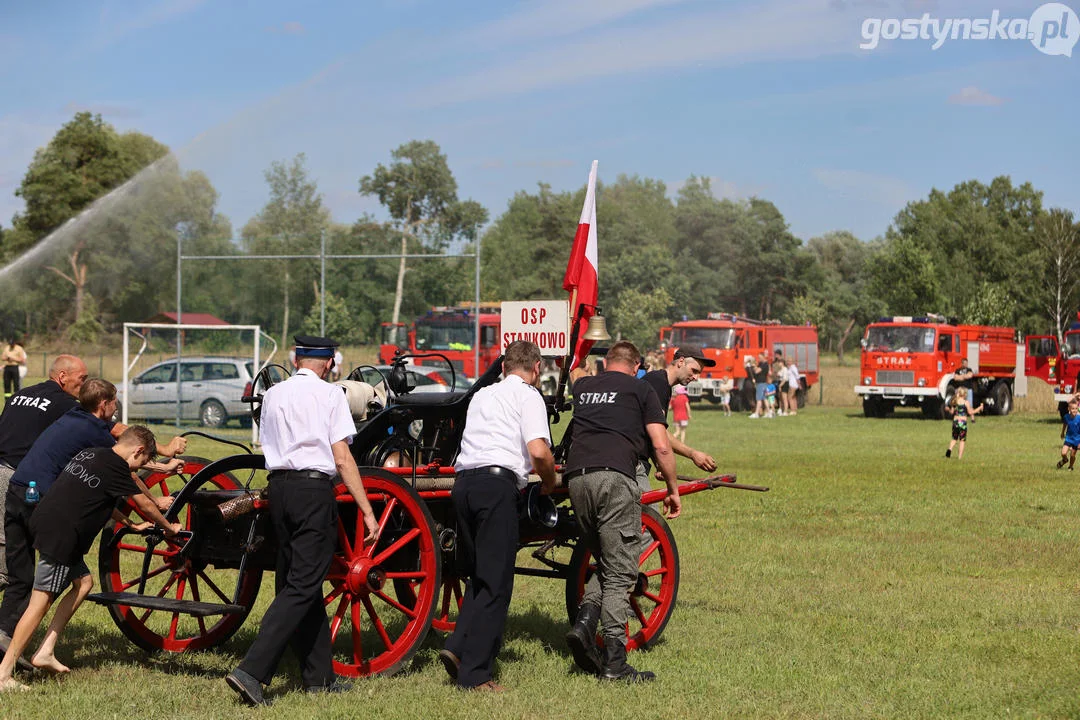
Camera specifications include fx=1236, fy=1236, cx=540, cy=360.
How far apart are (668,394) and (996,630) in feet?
8.49

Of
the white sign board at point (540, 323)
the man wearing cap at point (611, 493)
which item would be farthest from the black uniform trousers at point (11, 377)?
the man wearing cap at point (611, 493)

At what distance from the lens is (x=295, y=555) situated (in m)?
6.00

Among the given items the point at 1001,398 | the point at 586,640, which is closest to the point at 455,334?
the point at 1001,398

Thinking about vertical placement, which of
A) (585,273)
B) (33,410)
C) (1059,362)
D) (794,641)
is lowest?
(794,641)

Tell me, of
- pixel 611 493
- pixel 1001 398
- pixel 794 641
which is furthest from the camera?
pixel 1001 398

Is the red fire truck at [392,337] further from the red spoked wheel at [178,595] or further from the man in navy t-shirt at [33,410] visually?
the man in navy t-shirt at [33,410]

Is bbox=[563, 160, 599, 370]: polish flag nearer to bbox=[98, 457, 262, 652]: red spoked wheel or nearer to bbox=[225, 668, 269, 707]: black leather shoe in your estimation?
bbox=[98, 457, 262, 652]: red spoked wheel

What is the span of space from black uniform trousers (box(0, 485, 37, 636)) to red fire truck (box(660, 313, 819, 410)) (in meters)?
29.7

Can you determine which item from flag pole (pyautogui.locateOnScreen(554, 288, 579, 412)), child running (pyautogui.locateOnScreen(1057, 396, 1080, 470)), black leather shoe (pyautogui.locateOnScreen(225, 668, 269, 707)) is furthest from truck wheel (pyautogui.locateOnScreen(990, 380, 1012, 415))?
black leather shoe (pyautogui.locateOnScreen(225, 668, 269, 707))

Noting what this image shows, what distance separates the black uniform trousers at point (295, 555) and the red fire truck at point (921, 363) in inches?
1171

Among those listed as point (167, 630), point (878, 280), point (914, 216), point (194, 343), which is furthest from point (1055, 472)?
point (914, 216)

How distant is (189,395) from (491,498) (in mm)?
20996

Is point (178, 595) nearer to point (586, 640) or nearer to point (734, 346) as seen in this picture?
point (586, 640)

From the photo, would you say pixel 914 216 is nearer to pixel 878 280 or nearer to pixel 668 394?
pixel 878 280
